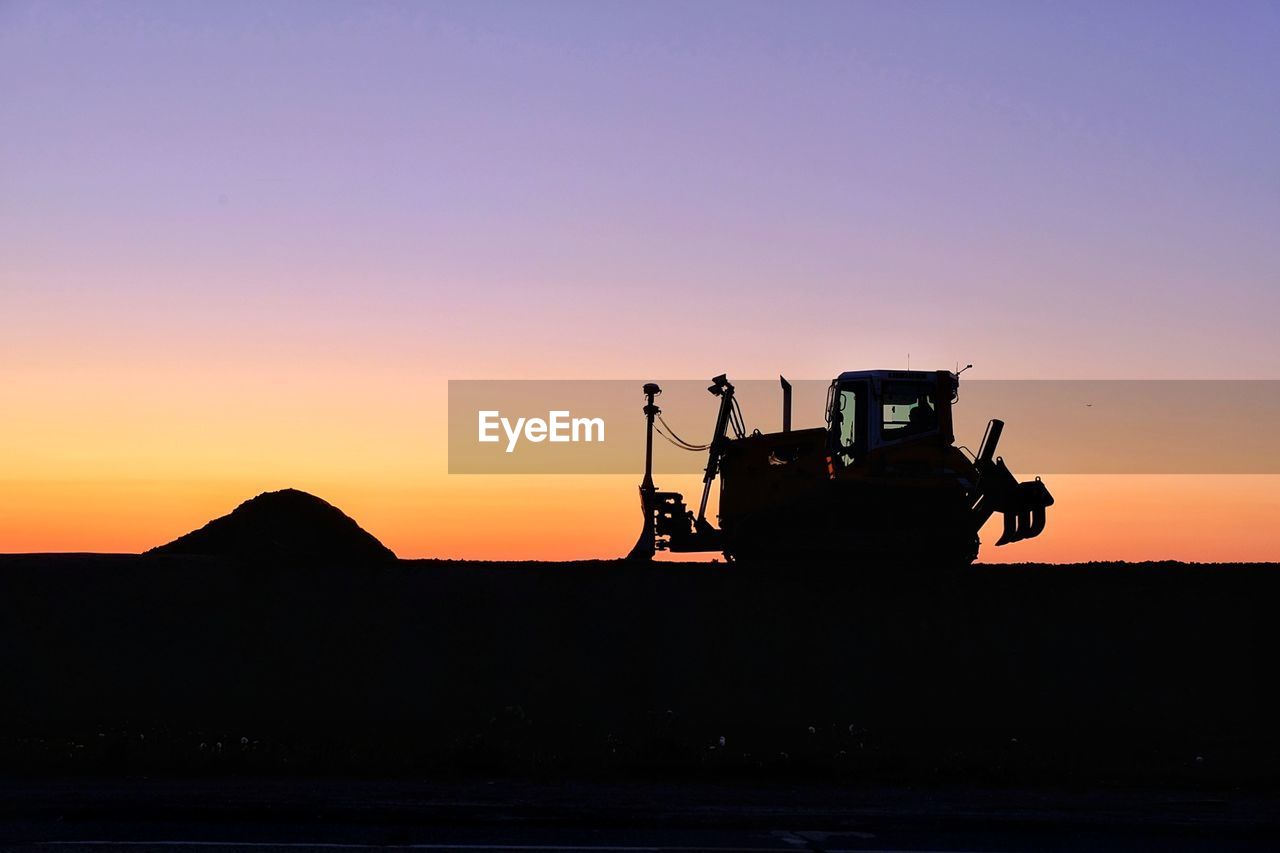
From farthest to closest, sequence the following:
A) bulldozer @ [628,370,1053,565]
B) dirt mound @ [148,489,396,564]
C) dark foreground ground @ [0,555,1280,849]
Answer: dirt mound @ [148,489,396,564], bulldozer @ [628,370,1053,565], dark foreground ground @ [0,555,1280,849]

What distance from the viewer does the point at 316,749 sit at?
1923 cm

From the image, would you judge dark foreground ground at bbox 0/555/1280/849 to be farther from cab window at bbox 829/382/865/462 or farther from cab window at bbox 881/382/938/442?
cab window at bbox 881/382/938/442

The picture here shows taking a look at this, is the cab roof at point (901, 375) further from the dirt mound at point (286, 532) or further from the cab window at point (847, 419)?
the dirt mound at point (286, 532)

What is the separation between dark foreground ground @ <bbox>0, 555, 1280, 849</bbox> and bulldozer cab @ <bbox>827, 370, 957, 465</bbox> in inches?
100.0

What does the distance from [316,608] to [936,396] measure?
35.8 feet

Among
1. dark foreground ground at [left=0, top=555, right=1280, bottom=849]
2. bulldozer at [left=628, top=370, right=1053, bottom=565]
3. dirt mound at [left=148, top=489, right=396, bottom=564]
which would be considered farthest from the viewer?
dirt mound at [left=148, top=489, right=396, bottom=564]

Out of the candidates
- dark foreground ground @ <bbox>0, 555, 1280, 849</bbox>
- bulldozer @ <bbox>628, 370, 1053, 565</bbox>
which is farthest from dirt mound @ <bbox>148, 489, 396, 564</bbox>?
bulldozer @ <bbox>628, 370, 1053, 565</bbox>

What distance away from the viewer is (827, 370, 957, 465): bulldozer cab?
24.2 m

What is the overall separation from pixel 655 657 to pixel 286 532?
37.0 ft

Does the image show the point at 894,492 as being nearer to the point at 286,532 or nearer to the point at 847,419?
the point at 847,419

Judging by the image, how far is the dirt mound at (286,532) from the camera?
29.2m

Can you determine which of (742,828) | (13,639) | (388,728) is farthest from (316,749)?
(742,828)

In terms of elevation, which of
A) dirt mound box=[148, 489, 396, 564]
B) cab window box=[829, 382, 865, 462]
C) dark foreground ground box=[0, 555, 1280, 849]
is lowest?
dark foreground ground box=[0, 555, 1280, 849]

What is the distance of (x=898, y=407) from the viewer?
24328 millimetres
